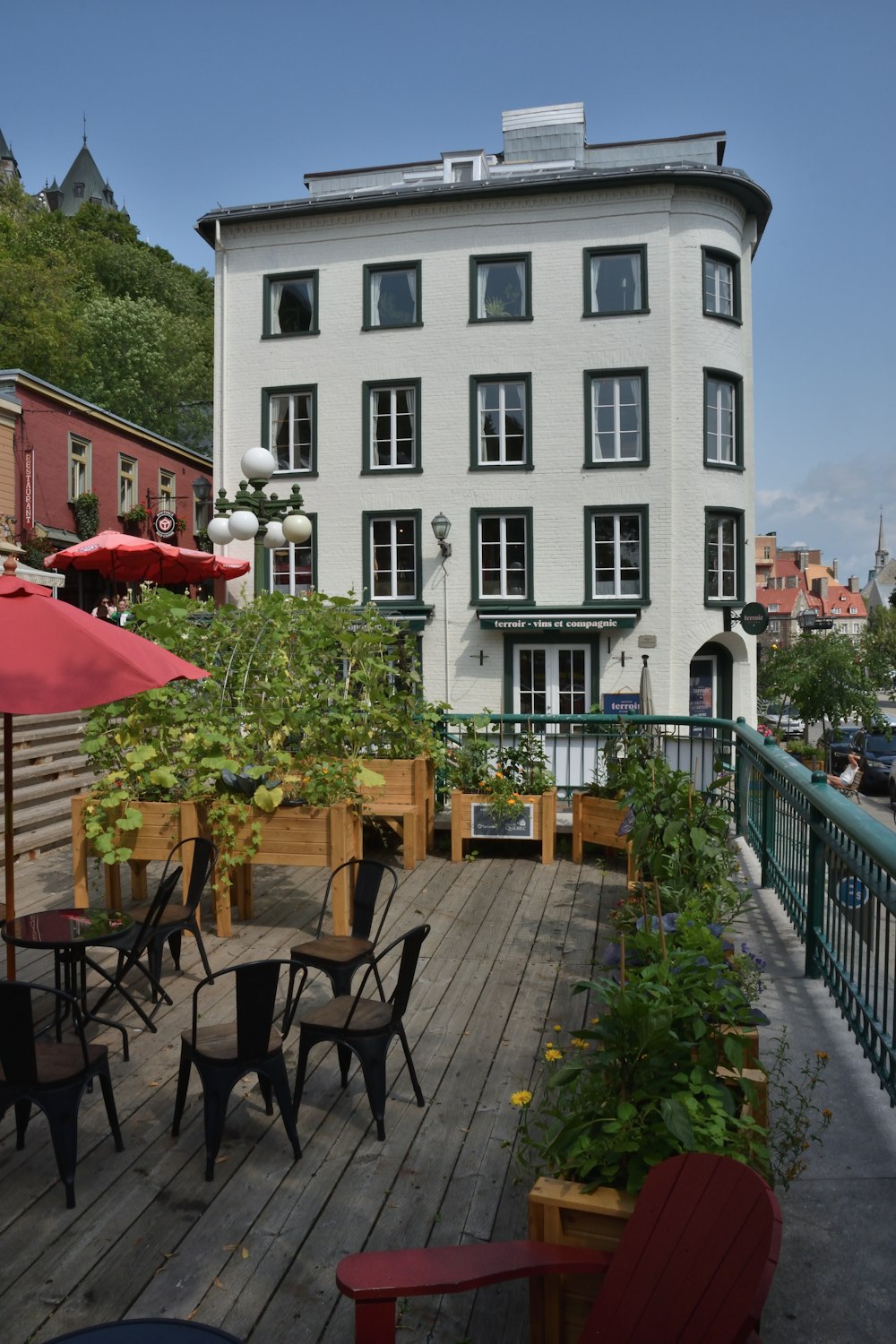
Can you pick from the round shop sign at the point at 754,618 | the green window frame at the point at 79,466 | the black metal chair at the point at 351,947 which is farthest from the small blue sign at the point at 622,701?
the black metal chair at the point at 351,947

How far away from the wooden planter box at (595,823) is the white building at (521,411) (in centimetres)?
1401

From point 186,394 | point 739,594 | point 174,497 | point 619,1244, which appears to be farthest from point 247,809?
point 186,394

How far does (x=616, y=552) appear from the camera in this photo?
22719 millimetres

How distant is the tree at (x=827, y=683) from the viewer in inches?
1188

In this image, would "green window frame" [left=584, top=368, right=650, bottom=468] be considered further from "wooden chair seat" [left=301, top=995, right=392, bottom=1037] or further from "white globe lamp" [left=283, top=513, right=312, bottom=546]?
"wooden chair seat" [left=301, top=995, right=392, bottom=1037]

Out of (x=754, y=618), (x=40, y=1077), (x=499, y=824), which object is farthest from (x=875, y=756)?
(x=40, y=1077)

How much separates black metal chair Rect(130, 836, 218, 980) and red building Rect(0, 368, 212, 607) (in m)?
16.2

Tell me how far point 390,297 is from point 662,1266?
77.6ft

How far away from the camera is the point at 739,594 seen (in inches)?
926

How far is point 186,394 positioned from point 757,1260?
4371 cm

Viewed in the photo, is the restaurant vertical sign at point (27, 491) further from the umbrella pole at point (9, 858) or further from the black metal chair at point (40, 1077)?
the black metal chair at point (40, 1077)

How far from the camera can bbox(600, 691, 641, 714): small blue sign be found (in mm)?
22234

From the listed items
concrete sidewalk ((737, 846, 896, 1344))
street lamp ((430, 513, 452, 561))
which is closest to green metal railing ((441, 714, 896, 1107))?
concrete sidewalk ((737, 846, 896, 1344))

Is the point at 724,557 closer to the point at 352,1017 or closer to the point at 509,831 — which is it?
the point at 509,831
